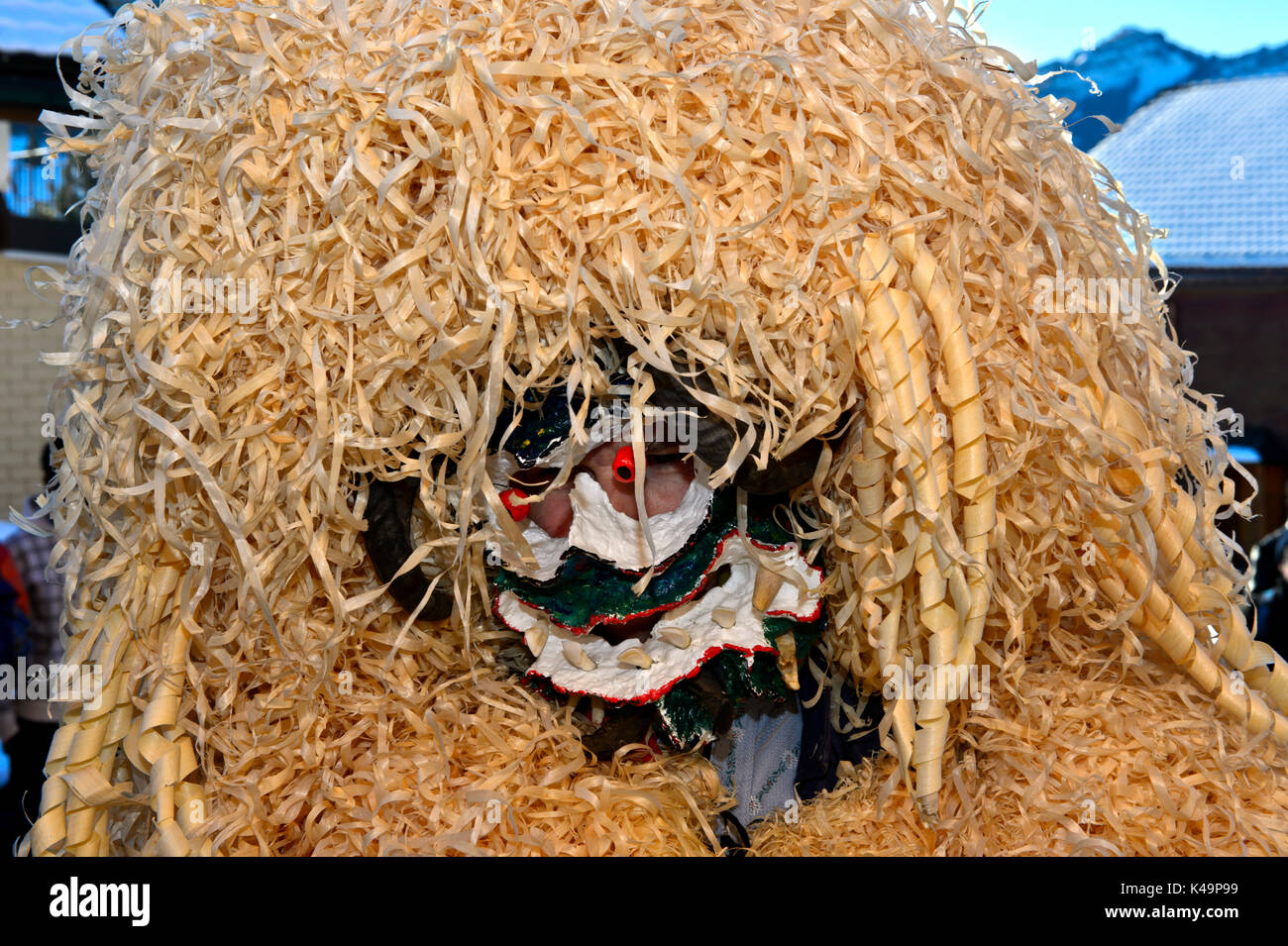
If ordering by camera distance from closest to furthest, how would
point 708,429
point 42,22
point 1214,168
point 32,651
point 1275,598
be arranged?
point 708,429 < point 32,651 < point 1275,598 < point 42,22 < point 1214,168

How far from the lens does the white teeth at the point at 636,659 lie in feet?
2.23

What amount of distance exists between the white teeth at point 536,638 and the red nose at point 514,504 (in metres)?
0.08

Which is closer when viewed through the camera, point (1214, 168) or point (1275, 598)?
point (1275, 598)

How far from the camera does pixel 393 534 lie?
0.65m

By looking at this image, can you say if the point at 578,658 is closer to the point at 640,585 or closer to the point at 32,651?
the point at 640,585

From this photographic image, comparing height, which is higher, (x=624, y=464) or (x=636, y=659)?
(x=624, y=464)

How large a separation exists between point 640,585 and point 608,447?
100mm

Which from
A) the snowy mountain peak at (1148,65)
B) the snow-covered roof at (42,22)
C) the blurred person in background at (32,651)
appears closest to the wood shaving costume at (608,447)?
the blurred person in background at (32,651)

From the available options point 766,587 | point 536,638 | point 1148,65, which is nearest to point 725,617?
point 766,587

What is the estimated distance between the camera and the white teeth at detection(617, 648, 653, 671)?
678 mm

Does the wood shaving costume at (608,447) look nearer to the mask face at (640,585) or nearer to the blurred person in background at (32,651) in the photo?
the mask face at (640,585)

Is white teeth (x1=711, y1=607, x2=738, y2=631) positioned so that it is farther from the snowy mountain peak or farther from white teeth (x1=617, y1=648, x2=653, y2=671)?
the snowy mountain peak
